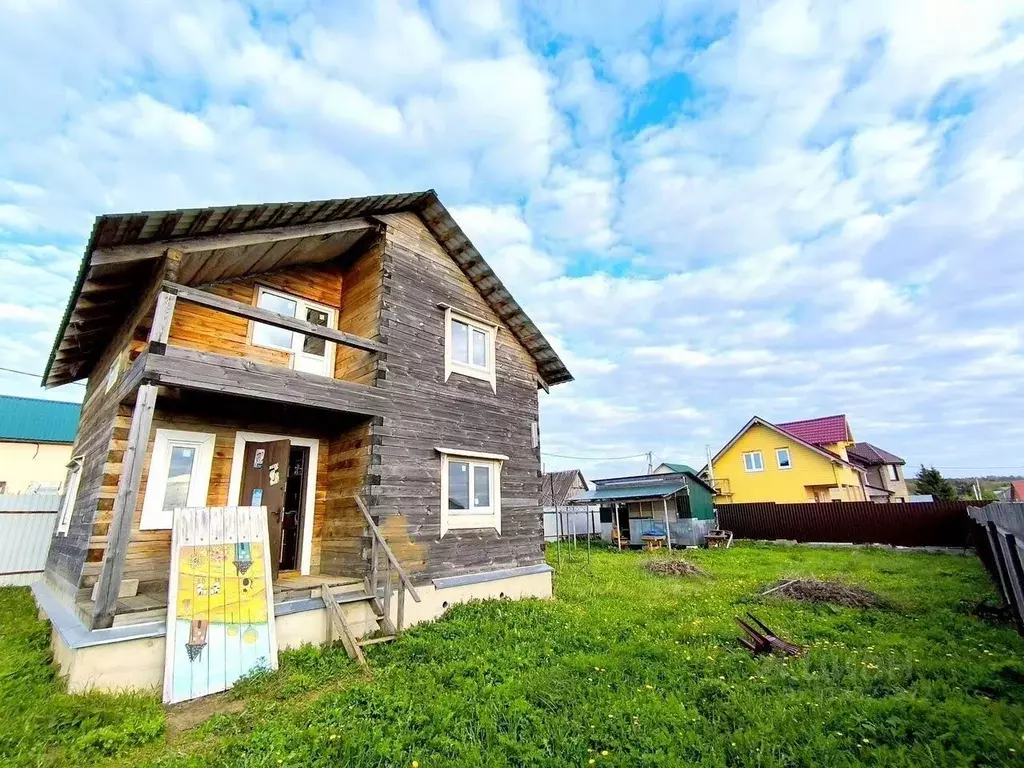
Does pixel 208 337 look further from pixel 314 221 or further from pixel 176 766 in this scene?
pixel 176 766

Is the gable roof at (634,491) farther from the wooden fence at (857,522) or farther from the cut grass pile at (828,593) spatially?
the cut grass pile at (828,593)

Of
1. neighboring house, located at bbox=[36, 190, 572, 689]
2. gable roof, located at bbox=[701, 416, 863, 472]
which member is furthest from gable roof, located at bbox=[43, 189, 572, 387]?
gable roof, located at bbox=[701, 416, 863, 472]

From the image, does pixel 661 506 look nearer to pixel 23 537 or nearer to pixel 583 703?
pixel 583 703

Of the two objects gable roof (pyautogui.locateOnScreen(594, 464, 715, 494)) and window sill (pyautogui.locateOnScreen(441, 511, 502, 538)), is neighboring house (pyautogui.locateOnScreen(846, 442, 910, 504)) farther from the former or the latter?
window sill (pyautogui.locateOnScreen(441, 511, 502, 538))

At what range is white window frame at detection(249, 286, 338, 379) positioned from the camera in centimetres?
868

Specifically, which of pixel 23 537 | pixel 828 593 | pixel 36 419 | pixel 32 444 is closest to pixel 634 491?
pixel 828 593

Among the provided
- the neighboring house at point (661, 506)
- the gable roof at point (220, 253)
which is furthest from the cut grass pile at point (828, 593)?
the neighboring house at point (661, 506)

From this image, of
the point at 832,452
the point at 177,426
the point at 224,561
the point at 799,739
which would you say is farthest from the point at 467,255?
the point at 832,452

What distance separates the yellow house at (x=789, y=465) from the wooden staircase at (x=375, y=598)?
28077mm

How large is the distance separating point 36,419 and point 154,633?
90.5 ft

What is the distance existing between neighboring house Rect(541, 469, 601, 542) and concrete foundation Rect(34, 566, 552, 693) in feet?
43.1

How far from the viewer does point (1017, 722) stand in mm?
4035

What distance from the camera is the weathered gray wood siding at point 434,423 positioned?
27.9 feet

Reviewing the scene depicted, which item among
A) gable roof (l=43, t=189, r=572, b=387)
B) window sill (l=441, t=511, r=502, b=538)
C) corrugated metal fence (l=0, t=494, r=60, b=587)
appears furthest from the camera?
corrugated metal fence (l=0, t=494, r=60, b=587)
